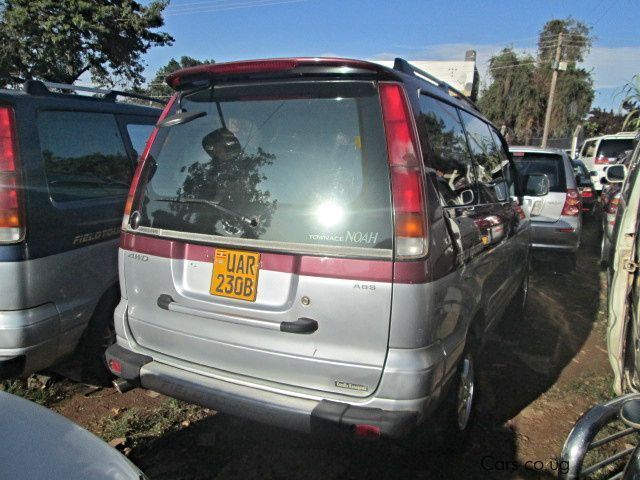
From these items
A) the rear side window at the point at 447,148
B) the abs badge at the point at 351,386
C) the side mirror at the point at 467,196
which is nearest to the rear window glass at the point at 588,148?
the rear side window at the point at 447,148

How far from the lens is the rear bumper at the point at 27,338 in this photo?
112 inches

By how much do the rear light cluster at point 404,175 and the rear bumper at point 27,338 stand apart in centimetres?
218

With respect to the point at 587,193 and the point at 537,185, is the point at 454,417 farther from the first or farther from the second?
the point at 587,193

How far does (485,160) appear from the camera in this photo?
374 cm

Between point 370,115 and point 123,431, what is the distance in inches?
93.0

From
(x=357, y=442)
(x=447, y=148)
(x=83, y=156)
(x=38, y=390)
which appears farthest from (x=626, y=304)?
(x=38, y=390)

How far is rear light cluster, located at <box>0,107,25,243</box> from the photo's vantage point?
2.86 m

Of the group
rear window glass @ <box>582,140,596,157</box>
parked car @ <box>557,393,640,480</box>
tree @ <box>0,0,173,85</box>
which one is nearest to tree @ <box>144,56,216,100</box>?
tree @ <box>0,0,173,85</box>

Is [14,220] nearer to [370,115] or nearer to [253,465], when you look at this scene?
[253,465]

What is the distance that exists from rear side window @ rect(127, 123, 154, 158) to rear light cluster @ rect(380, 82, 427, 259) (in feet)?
8.32

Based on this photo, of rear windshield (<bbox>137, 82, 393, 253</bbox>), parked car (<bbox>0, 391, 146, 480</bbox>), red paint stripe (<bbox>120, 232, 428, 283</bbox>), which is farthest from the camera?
rear windshield (<bbox>137, 82, 393, 253</bbox>)

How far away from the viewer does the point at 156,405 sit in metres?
3.41

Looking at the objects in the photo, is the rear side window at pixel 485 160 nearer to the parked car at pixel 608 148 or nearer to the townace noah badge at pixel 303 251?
the townace noah badge at pixel 303 251

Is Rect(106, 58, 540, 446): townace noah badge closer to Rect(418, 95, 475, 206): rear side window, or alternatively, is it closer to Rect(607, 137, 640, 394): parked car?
Rect(418, 95, 475, 206): rear side window
